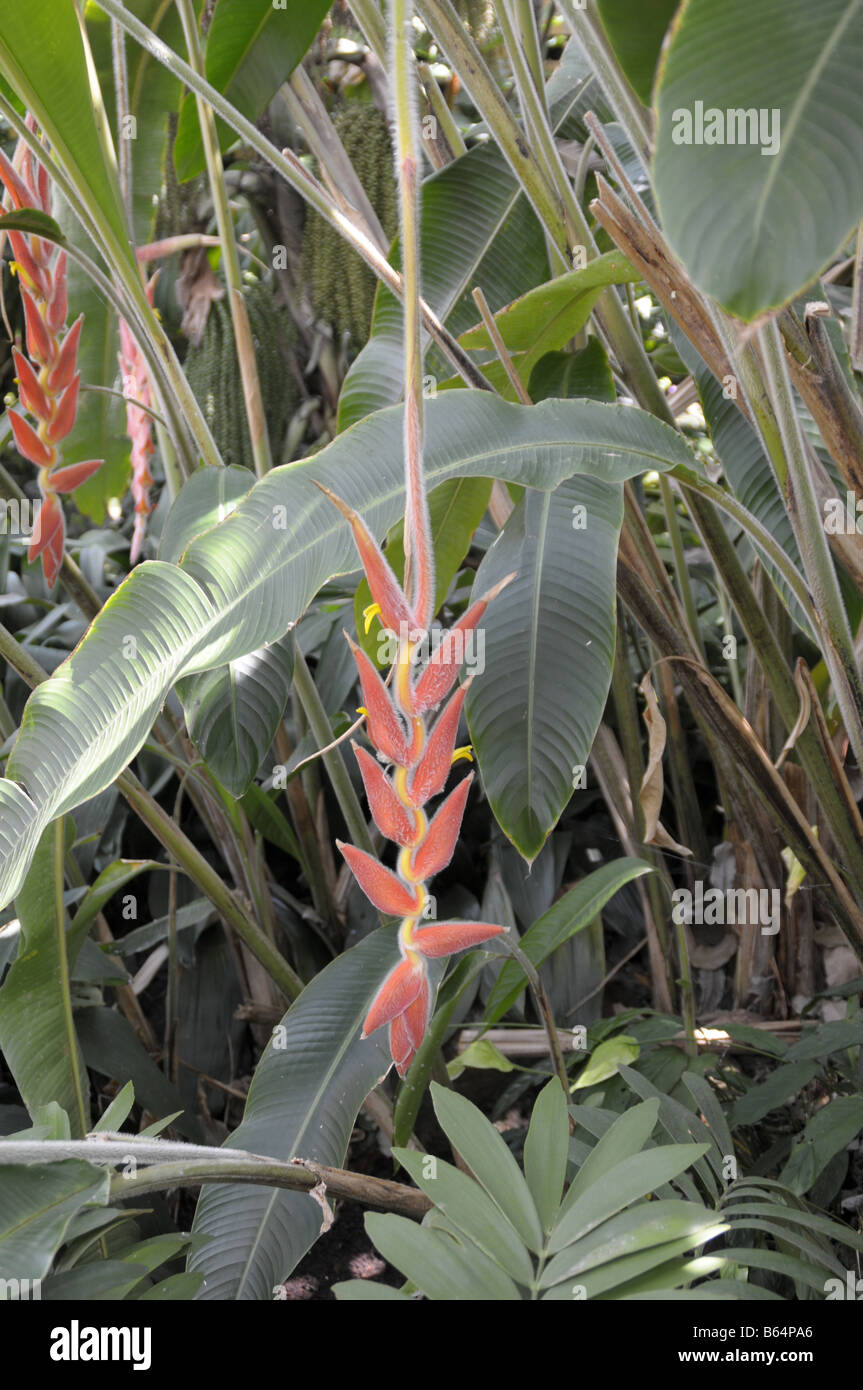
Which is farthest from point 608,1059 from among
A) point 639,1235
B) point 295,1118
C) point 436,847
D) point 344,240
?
point 344,240

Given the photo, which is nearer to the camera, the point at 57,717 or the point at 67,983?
the point at 57,717

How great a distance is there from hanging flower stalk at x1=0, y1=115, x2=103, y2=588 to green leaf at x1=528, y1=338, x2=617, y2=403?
15.5 inches

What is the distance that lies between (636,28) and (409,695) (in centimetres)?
47

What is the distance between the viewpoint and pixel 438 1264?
0.48 meters

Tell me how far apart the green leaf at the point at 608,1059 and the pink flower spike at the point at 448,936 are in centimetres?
52

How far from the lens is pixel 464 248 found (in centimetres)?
97

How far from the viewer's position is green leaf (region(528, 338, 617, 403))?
86 centimetres

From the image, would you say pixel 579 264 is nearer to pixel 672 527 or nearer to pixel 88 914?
pixel 672 527

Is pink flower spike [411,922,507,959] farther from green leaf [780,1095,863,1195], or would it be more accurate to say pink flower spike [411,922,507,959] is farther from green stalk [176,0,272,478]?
green stalk [176,0,272,478]

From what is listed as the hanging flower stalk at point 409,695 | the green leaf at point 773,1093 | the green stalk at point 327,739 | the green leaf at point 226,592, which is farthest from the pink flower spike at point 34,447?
the green leaf at point 773,1093

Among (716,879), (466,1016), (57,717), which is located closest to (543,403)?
(57,717)

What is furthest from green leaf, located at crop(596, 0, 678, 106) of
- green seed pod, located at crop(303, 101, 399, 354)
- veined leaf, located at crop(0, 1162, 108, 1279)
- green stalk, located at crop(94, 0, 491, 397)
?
green seed pod, located at crop(303, 101, 399, 354)

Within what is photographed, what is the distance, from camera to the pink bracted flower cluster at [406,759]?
0.99 ft

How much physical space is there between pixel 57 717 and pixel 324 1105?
412mm
